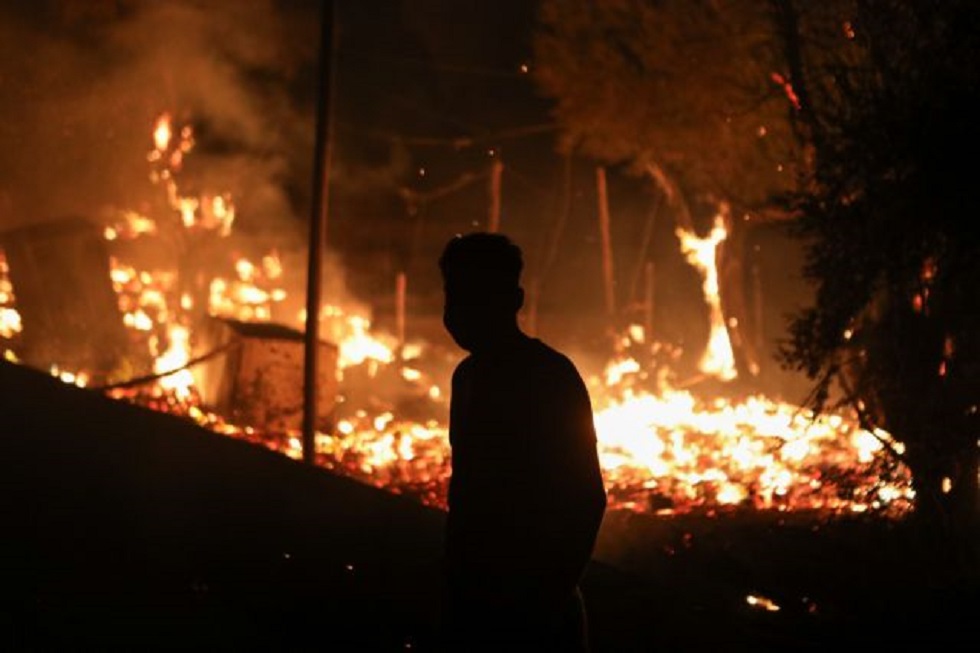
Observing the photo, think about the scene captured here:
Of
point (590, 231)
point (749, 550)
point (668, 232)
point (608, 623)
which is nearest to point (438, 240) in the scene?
point (590, 231)

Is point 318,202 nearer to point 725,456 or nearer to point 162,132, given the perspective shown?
point 725,456

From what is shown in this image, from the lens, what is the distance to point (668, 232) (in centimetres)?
1728

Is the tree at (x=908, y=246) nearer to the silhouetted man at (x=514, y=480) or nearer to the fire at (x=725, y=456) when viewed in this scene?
the fire at (x=725, y=456)

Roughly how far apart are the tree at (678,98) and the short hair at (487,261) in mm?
9603

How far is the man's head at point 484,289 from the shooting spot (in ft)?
9.30

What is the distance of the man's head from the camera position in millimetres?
2836

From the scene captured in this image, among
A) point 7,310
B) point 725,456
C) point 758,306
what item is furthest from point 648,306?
point 7,310

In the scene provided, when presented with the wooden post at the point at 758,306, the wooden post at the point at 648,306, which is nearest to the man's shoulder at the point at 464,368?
the wooden post at the point at 758,306

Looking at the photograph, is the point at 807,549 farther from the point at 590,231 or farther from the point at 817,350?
the point at 590,231

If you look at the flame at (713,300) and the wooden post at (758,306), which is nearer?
the flame at (713,300)

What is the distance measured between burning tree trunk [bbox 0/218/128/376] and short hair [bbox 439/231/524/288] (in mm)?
11103

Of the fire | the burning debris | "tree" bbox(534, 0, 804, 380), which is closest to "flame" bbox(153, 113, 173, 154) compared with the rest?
the burning debris

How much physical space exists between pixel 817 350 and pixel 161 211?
10449mm

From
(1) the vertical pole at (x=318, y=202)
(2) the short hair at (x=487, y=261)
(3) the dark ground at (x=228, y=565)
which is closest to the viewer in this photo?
(2) the short hair at (x=487, y=261)
